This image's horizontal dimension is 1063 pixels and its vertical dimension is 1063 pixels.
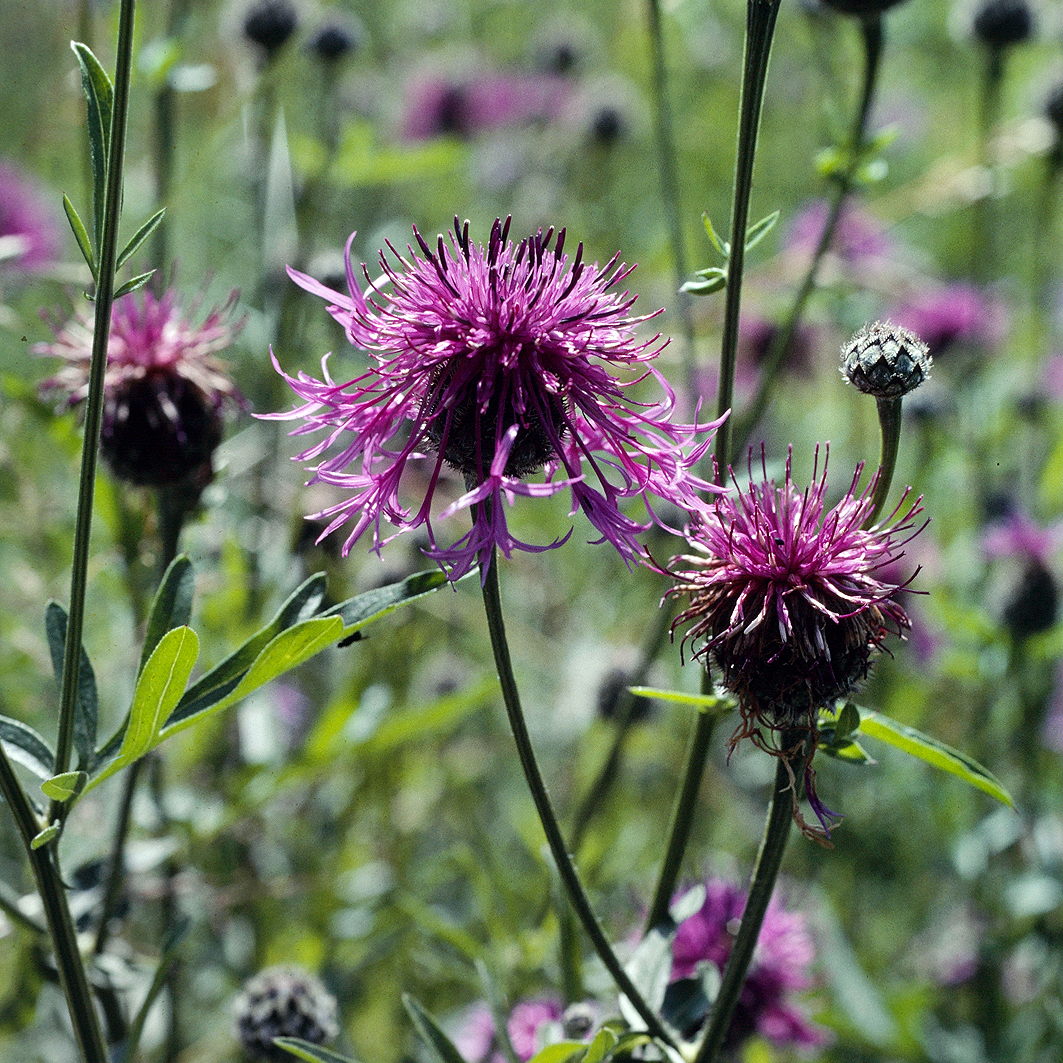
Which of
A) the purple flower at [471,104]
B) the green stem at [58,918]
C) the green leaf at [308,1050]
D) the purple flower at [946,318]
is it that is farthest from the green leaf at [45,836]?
the purple flower at [471,104]

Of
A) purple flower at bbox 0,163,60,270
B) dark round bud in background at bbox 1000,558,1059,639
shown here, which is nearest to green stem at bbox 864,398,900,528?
dark round bud in background at bbox 1000,558,1059,639

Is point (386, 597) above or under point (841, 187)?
under

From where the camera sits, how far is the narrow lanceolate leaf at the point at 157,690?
0.94 m

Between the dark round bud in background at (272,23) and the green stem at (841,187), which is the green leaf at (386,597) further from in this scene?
the dark round bud in background at (272,23)

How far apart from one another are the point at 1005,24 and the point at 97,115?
254cm

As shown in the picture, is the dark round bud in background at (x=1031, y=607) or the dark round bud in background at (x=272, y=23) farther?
the dark round bud in background at (x=272, y=23)

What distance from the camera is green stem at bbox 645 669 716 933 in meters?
1.20

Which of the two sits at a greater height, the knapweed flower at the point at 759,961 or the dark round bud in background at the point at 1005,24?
the dark round bud in background at the point at 1005,24

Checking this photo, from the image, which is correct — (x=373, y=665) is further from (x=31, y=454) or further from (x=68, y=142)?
(x=68, y=142)

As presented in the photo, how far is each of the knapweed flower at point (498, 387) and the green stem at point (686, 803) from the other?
0.24m

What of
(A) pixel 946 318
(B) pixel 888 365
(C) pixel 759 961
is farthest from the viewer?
(A) pixel 946 318

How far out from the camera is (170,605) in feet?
3.75

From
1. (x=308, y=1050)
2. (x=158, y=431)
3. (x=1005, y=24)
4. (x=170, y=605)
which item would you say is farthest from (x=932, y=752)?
(x=1005, y=24)

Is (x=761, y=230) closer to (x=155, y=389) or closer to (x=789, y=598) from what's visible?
(x=789, y=598)
